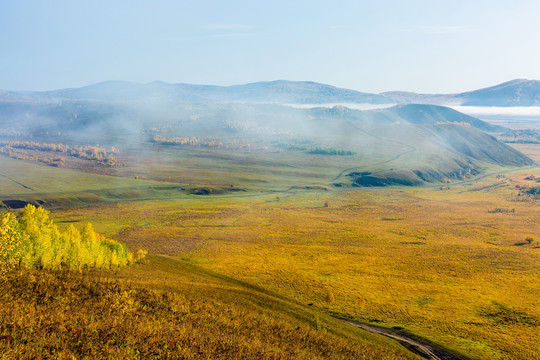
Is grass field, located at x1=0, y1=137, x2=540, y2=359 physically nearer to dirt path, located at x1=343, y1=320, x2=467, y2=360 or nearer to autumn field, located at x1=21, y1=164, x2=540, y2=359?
autumn field, located at x1=21, y1=164, x2=540, y2=359

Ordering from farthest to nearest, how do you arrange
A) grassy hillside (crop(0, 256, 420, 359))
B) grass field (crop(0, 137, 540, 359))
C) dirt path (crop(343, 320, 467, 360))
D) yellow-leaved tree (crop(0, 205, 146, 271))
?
dirt path (crop(343, 320, 467, 360)), yellow-leaved tree (crop(0, 205, 146, 271)), grass field (crop(0, 137, 540, 359)), grassy hillside (crop(0, 256, 420, 359))

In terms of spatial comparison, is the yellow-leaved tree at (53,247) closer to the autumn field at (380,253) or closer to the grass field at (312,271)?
the grass field at (312,271)

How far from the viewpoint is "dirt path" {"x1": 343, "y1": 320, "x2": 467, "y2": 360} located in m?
47.1

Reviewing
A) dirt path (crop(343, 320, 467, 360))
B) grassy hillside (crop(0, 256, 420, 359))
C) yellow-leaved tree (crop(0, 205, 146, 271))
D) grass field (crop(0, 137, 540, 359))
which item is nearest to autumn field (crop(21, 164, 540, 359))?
grass field (crop(0, 137, 540, 359))

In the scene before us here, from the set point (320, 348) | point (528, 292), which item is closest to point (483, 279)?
point (528, 292)

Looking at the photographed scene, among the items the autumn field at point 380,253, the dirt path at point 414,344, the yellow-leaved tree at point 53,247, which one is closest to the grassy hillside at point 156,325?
the dirt path at point 414,344

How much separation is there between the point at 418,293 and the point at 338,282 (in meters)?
16.2

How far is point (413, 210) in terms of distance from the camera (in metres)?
169

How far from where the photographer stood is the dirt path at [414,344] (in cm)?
4706

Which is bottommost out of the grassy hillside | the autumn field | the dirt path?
the autumn field

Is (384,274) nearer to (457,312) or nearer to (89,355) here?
(457,312)

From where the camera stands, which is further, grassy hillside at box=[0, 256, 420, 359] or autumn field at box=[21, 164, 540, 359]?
autumn field at box=[21, 164, 540, 359]

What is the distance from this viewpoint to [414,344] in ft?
163

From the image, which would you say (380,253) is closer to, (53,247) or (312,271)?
(312,271)
